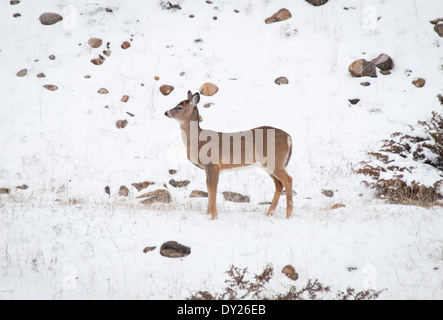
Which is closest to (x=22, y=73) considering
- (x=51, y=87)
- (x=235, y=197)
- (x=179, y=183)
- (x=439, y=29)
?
(x=51, y=87)

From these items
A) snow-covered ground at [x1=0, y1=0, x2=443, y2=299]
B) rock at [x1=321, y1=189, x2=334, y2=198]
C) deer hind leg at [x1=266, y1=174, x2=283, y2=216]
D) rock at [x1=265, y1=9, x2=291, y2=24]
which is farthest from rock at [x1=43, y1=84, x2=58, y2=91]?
rock at [x1=321, y1=189, x2=334, y2=198]

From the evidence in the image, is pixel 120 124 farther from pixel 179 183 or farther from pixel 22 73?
pixel 22 73

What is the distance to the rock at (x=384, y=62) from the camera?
1230cm

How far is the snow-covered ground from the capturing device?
4.84 meters

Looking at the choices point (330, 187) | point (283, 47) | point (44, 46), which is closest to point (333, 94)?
point (283, 47)

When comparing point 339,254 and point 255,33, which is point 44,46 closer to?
point 255,33

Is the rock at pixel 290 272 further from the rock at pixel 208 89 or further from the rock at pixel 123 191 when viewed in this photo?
the rock at pixel 208 89

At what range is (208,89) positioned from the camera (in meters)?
12.2

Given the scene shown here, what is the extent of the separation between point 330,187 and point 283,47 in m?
6.20

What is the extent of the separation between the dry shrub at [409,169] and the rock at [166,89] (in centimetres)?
614

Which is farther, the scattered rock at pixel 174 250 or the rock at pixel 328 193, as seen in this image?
the rock at pixel 328 193

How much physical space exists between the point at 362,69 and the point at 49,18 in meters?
10.6

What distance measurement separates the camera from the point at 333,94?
1189cm

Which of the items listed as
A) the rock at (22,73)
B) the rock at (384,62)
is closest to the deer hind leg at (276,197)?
the rock at (384,62)
